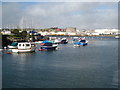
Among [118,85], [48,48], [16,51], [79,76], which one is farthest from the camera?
[48,48]

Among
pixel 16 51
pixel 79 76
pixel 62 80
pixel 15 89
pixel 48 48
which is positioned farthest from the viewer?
pixel 48 48

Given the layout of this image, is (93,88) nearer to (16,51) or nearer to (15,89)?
(15,89)

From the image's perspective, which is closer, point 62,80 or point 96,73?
point 62,80

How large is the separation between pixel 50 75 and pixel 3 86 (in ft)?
5.39

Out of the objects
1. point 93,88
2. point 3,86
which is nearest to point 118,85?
point 93,88

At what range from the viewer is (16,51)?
44.4 feet

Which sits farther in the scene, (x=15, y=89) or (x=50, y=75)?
(x=50, y=75)

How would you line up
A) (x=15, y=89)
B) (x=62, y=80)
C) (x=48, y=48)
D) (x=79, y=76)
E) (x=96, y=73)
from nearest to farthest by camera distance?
(x=15, y=89), (x=62, y=80), (x=79, y=76), (x=96, y=73), (x=48, y=48)

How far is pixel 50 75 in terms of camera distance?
7066 mm

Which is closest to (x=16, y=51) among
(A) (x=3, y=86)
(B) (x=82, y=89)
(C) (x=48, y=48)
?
(C) (x=48, y=48)

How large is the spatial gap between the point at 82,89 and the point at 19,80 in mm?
1865

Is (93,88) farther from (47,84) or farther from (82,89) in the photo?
(47,84)

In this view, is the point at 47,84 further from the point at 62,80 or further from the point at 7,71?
the point at 7,71

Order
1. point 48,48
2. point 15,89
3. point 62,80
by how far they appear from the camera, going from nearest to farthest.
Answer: point 15,89, point 62,80, point 48,48
